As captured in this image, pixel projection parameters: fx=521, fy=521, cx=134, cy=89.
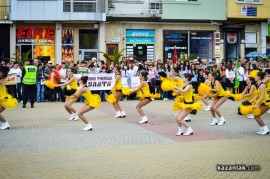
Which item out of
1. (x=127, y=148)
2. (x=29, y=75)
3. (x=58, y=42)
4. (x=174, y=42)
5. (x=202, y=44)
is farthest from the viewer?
(x=202, y=44)

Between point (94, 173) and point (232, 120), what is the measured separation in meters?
9.46

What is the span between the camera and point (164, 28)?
35.8m

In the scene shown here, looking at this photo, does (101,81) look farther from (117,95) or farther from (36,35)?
(36,35)

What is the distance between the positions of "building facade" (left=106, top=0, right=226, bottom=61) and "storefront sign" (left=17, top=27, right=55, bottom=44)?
12.4ft

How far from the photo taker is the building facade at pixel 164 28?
34531mm

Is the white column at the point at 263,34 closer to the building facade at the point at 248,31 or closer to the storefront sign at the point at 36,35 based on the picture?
the building facade at the point at 248,31

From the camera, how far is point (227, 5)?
119 feet

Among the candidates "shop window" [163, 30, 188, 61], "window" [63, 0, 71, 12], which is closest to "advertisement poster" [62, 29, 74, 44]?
"window" [63, 0, 71, 12]

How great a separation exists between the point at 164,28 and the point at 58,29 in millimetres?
7304

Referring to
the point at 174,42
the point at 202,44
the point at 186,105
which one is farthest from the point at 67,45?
the point at 186,105

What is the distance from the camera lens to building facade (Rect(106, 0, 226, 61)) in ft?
113

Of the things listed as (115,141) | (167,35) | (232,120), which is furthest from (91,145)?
(167,35)

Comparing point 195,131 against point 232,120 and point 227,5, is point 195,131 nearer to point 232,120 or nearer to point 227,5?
point 232,120

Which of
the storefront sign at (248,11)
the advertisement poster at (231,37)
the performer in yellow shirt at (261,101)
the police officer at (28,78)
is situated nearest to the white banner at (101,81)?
the police officer at (28,78)
